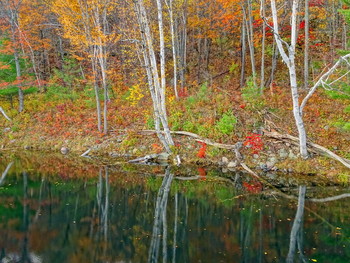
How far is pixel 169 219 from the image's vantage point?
31.5 ft

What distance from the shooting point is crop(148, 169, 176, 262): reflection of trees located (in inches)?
297

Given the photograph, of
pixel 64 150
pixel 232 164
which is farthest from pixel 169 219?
pixel 64 150

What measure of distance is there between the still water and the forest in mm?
2434

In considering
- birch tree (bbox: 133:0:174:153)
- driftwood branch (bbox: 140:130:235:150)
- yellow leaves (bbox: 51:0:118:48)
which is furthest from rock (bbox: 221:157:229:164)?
yellow leaves (bbox: 51:0:118:48)

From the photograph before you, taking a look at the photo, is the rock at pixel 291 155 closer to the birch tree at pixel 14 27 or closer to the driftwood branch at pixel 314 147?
the driftwood branch at pixel 314 147

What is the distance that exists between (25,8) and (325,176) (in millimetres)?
24409

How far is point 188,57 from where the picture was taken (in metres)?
26.2

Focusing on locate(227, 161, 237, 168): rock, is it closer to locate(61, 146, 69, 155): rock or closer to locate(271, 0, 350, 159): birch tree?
locate(271, 0, 350, 159): birch tree

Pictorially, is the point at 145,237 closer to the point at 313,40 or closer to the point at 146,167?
the point at 146,167

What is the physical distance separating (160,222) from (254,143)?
24.0 ft

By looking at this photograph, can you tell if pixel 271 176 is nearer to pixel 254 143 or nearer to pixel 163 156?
pixel 254 143

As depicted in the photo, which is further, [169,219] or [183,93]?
[183,93]

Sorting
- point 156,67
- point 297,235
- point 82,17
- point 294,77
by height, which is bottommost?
point 297,235

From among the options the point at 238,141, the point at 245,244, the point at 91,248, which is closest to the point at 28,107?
the point at 238,141
